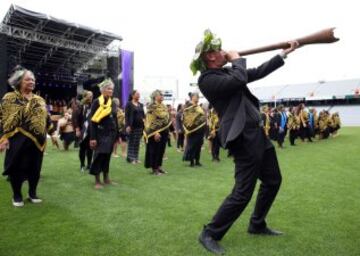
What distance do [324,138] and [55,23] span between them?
1525 centimetres

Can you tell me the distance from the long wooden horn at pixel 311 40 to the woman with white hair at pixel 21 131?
3.26 metres

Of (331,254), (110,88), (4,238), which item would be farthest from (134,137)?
(331,254)

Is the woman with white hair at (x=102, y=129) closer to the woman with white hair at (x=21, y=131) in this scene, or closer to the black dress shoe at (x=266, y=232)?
the woman with white hair at (x=21, y=131)

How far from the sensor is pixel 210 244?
12.0 ft

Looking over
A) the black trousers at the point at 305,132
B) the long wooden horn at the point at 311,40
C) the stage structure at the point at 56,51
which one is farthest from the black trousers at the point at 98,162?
the black trousers at the point at 305,132

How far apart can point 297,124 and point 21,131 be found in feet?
45.9

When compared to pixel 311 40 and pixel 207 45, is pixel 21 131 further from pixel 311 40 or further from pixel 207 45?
pixel 311 40

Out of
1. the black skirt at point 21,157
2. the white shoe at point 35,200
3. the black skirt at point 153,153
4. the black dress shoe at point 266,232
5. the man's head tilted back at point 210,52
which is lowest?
the white shoe at point 35,200

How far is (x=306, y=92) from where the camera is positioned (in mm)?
51469

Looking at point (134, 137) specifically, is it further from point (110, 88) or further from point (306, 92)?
point (306, 92)

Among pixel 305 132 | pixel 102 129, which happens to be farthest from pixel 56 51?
pixel 102 129

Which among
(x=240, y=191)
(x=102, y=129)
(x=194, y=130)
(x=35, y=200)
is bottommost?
(x=35, y=200)

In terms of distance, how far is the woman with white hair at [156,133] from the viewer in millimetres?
8523

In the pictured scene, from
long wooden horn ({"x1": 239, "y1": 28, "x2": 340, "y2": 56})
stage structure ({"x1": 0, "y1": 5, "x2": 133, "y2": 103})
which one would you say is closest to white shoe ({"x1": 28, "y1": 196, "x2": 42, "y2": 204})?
long wooden horn ({"x1": 239, "y1": 28, "x2": 340, "y2": 56})
